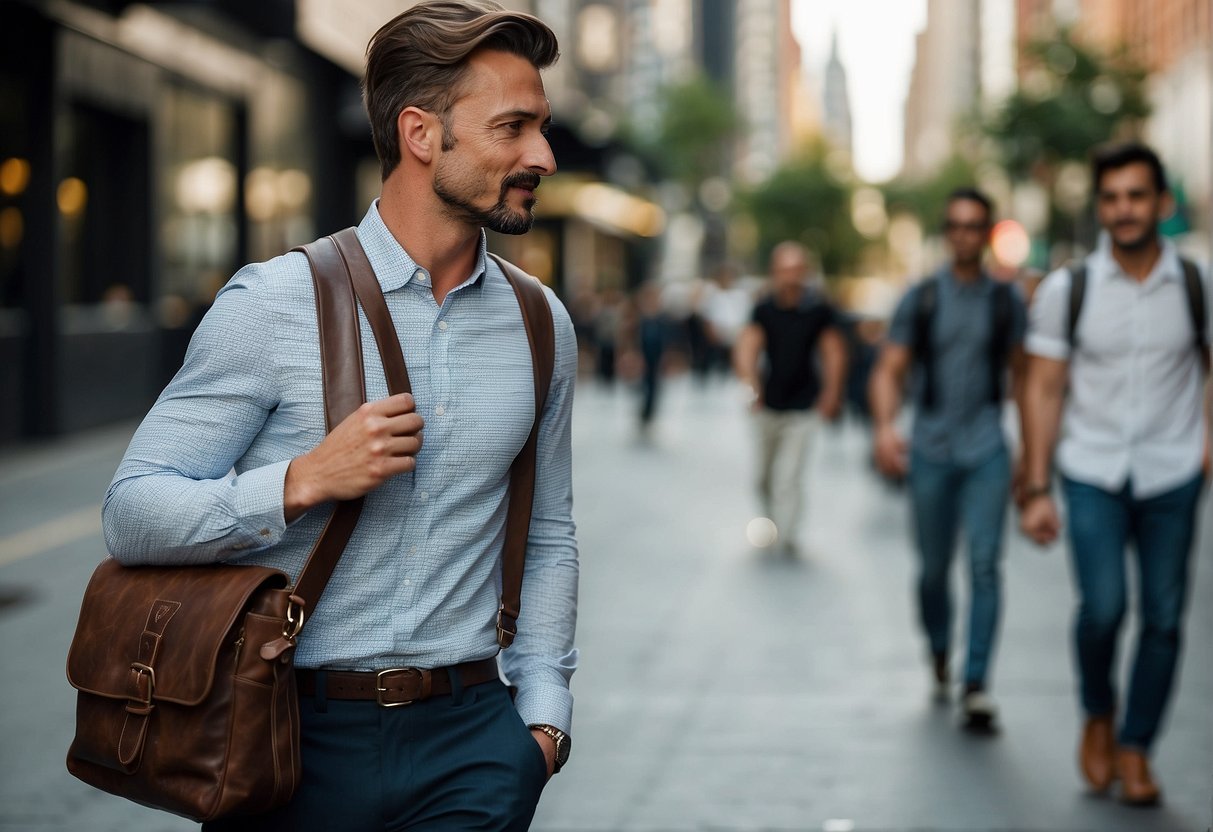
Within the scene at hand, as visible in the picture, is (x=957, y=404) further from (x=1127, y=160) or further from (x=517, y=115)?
(x=517, y=115)

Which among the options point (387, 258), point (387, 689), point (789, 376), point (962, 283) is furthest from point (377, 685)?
point (789, 376)

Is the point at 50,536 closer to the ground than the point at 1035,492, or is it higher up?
closer to the ground

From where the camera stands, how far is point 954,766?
598cm

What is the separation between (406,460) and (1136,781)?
12.8ft

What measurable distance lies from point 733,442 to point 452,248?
19.1 meters

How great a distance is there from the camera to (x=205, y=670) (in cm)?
215

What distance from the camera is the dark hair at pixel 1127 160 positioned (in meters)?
5.36

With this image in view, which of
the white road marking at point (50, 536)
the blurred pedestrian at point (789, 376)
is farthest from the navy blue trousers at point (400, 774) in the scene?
the blurred pedestrian at point (789, 376)

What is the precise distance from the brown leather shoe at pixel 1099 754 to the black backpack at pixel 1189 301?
1.25 metres

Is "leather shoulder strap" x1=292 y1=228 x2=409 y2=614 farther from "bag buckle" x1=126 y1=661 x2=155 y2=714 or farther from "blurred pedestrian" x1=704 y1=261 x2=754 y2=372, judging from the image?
"blurred pedestrian" x1=704 y1=261 x2=754 y2=372

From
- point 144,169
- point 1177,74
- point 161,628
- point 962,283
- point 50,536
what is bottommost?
point 50,536

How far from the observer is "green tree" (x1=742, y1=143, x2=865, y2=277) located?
9062 cm

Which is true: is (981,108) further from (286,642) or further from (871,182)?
(871,182)

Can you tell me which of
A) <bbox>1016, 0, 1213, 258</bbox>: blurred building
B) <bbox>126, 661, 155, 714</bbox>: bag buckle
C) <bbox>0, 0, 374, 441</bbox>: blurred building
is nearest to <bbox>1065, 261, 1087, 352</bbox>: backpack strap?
<bbox>126, 661, 155, 714</bbox>: bag buckle
